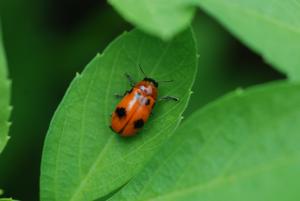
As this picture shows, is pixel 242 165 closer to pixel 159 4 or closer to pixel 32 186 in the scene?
pixel 159 4

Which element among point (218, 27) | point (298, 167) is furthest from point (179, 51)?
point (218, 27)

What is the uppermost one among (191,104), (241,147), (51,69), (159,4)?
(159,4)

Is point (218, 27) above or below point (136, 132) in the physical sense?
below

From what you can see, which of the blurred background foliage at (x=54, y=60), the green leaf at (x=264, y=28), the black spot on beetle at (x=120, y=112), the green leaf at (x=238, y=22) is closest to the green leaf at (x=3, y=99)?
the green leaf at (x=238, y=22)

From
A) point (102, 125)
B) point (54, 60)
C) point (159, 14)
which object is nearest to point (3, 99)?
point (102, 125)

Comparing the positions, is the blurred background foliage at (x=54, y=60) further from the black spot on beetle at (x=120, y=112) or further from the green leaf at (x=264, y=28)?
the green leaf at (x=264, y=28)

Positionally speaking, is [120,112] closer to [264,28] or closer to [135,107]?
[135,107]
